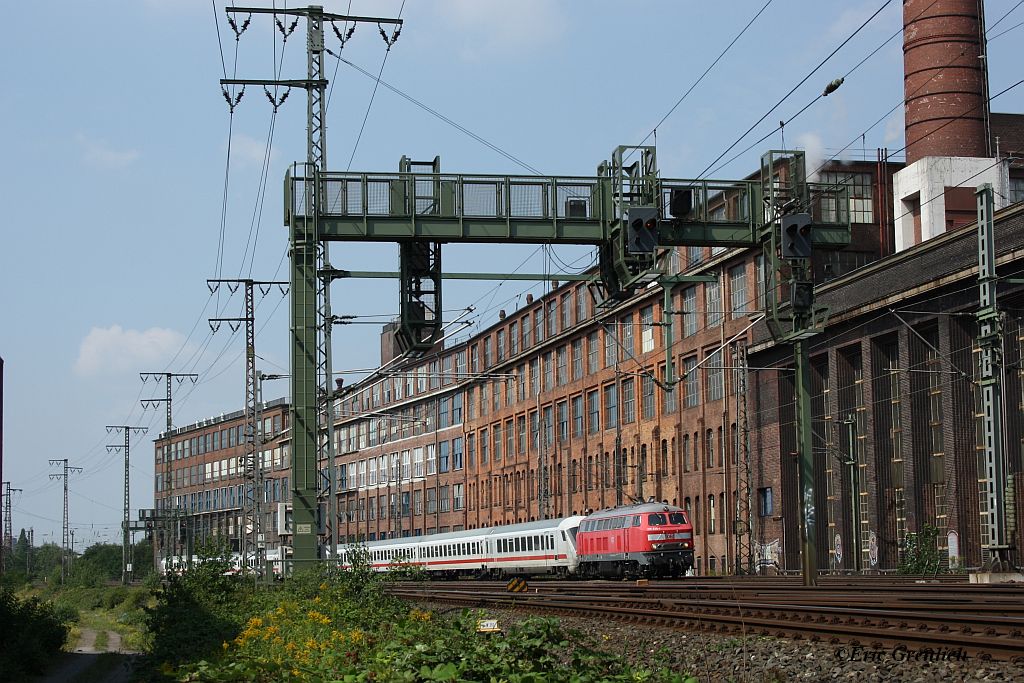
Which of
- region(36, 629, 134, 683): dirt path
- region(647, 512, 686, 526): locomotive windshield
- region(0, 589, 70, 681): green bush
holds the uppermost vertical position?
region(647, 512, 686, 526): locomotive windshield

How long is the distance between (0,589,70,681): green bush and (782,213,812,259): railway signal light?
18.6 m

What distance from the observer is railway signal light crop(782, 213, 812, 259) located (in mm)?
26219

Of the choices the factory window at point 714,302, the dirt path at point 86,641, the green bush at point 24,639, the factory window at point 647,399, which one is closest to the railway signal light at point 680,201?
the green bush at point 24,639

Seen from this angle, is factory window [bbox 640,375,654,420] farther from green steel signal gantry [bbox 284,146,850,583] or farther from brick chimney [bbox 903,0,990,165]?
green steel signal gantry [bbox 284,146,850,583]

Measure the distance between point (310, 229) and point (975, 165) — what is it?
43138 millimetres

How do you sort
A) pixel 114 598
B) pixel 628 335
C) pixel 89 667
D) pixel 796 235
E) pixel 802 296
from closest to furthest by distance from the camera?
pixel 796 235 → pixel 802 296 → pixel 89 667 → pixel 628 335 → pixel 114 598

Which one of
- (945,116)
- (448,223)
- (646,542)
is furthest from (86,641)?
(945,116)

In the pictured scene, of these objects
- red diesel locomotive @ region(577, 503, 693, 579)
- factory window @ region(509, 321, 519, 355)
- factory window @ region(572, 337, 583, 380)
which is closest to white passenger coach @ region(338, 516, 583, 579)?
red diesel locomotive @ region(577, 503, 693, 579)

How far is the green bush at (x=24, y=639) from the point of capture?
28.9 m

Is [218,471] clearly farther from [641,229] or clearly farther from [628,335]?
[641,229]

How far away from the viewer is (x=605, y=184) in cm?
2884

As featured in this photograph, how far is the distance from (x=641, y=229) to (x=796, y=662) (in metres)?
14.3

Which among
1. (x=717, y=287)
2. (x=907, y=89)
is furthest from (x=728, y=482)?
(x=907, y=89)

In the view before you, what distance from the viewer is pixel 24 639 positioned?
3148cm
